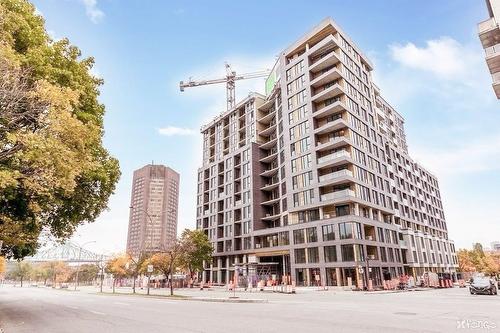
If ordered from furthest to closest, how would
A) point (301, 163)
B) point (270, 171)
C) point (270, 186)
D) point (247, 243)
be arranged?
point (247, 243)
point (270, 171)
point (270, 186)
point (301, 163)

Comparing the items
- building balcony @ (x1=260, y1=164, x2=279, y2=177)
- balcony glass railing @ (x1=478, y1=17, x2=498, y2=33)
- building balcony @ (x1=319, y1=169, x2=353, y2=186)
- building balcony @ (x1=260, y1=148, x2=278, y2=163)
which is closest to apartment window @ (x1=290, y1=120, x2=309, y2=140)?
building balcony @ (x1=319, y1=169, x2=353, y2=186)

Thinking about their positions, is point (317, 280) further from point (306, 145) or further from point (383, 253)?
point (306, 145)

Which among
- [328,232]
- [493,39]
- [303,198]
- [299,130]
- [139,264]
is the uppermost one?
[299,130]

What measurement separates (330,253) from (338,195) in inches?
341

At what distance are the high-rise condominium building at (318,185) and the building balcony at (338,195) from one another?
6.5 inches

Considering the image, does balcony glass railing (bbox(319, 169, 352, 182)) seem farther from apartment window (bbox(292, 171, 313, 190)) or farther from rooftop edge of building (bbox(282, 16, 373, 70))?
rooftop edge of building (bbox(282, 16, 373, 70))

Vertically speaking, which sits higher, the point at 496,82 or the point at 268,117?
the point at 268,117

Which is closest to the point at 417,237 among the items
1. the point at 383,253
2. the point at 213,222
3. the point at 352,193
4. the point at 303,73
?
the point at 383,253

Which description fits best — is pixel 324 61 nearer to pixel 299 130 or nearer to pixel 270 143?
pixel 299 130

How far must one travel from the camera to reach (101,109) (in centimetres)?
1778

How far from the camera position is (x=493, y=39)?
3136cm

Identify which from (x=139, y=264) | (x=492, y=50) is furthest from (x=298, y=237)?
(x=492, y=50)

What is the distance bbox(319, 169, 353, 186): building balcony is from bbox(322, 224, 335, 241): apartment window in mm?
6799

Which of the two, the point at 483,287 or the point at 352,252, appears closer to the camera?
the point at 483,287
